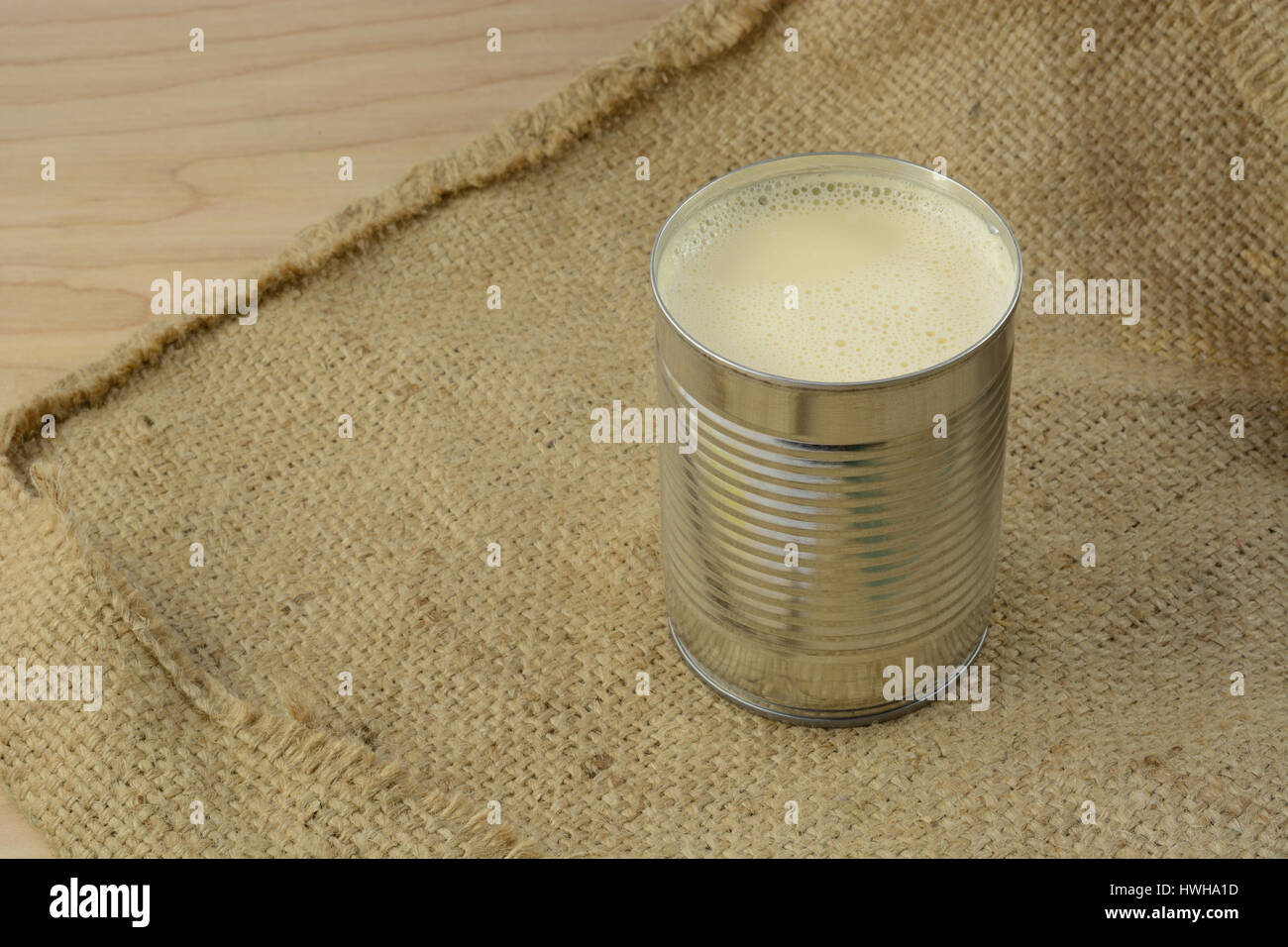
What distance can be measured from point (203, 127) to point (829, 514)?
2.83ft

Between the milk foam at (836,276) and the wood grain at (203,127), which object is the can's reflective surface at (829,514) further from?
the wood grain at (203,127)

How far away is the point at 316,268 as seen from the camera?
121cm

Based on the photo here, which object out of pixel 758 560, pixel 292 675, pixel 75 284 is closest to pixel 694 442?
pixel 758 560

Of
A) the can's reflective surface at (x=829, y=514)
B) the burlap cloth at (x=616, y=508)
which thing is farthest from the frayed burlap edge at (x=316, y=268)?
the can's reflective surface at (x=829, y=514)

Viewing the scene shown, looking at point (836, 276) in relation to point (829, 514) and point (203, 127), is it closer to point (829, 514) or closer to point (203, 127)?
point (829, 514)

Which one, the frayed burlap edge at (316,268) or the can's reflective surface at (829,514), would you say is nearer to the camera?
the can's reflective surface at (829,514)

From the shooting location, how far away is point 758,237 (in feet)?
2.87

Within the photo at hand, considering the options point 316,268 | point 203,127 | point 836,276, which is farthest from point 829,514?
point 203,127

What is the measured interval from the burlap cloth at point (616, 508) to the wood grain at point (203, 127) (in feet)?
0.47

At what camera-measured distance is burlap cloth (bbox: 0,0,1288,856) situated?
2.96 ft

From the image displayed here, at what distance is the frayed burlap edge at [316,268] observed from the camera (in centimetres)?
90

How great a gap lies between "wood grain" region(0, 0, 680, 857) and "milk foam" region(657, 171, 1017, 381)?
1.74 ft

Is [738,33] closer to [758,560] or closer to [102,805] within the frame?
[758,560]

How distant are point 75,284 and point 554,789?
656 mm
